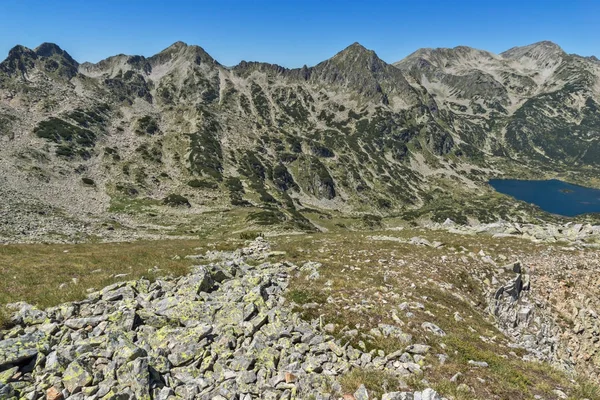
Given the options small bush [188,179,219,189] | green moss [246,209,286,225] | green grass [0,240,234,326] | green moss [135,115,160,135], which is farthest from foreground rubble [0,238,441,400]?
green moss [135,115,160,135]

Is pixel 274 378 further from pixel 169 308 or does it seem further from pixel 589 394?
pixel 589 394

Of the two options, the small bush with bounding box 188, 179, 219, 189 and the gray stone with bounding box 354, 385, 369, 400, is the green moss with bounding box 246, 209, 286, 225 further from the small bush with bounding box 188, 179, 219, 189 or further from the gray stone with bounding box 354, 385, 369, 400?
the gray stone with bounding box 354, 385, 369, 400

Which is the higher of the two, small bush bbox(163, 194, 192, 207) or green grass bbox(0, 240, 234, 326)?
green grass bbox(0, 240, 234, 326)

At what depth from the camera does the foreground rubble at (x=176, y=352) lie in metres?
9.64

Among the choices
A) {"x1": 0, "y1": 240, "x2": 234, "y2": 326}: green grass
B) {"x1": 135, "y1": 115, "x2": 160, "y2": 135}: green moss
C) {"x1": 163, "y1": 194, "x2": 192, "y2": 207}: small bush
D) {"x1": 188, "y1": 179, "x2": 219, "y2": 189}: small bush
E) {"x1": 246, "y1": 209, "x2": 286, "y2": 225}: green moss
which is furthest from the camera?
{"x1": 135, "y1": 115, "x2": 160, "y2": 135}: green moss

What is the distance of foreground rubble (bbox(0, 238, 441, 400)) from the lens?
380 inches

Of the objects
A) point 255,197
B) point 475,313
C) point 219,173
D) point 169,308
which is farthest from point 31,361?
point 219,173

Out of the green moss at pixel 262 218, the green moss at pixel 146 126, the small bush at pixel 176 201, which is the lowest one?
the green moss at pixel 262 218

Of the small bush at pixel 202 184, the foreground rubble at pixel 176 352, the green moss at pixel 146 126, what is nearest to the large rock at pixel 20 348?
the foreground rubble at pixel 176 352

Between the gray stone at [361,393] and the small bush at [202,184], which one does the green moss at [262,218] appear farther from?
the gray stone at [361,393]

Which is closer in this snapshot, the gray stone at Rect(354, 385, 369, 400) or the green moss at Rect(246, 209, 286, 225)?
the gray stone at Rect(354, 385, 369, 400)

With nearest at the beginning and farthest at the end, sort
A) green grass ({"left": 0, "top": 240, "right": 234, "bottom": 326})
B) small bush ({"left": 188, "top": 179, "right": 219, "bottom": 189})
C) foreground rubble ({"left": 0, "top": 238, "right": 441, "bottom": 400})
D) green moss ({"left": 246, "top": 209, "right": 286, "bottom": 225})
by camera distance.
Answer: foreground rubble ({"left": 0, "top": 238, "right": 441, "bottom": 400}) < green grass ({"left": 0, "top": 240, "right": 234, "bottom": 326}) < green moss ({"left": 246, "top": 209, "right": 286, "bottom": 225}) < small bush ({"left": 188, "top": 179, "right": 219, "bottom": 189})

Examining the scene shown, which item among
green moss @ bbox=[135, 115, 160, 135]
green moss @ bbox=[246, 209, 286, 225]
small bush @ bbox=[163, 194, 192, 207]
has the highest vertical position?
green moss @ bbox=[135, 115, 160, 135]

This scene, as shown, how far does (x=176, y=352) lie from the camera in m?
11.3
